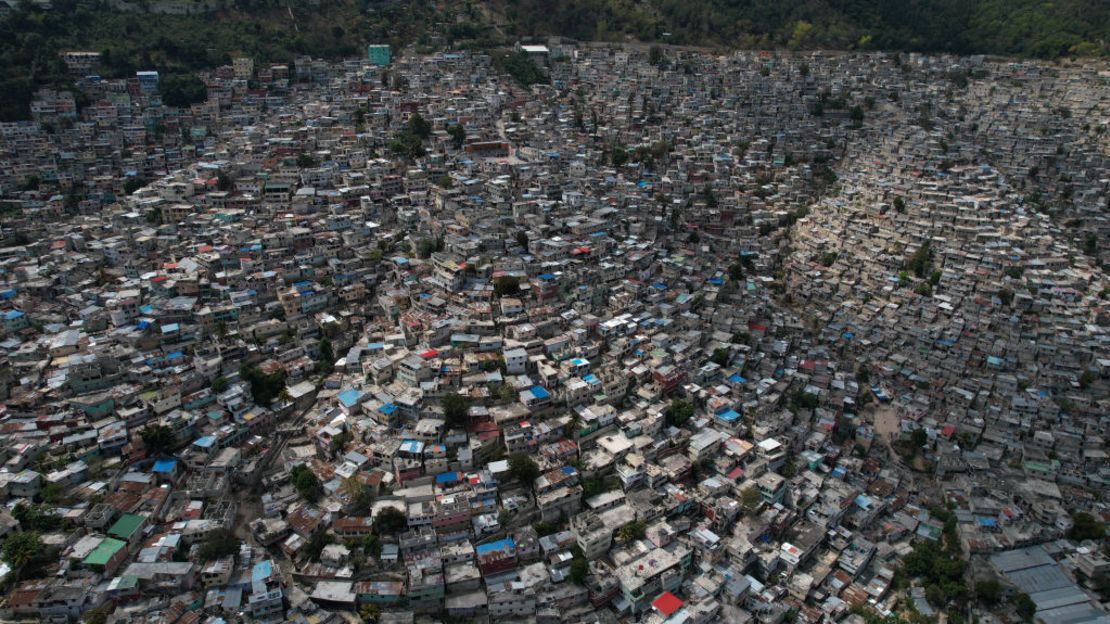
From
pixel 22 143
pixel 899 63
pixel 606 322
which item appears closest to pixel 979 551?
pixel 606 322

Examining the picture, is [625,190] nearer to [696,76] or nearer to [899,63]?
[696,76]

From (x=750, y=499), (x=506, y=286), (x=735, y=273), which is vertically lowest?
(x=750, y=499)

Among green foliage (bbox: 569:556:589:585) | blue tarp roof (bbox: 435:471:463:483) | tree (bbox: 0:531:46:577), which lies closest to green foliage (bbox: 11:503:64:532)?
tree (bbox: 0:531:46:577)

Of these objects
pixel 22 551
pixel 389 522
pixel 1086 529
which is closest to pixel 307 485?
pixel 389 522

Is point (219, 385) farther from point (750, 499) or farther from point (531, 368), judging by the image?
point (750, 499)

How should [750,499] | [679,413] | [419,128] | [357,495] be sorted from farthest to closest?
[419,128]
[679,413]
[750,499]
[357,495]

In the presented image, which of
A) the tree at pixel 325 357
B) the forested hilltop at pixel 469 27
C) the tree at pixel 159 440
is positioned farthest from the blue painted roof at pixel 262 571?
the forested hilltop at pixel 469 27

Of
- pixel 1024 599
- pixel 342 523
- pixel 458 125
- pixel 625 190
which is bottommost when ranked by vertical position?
pixel 1024 599
